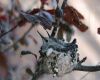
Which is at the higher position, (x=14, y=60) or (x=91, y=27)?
(x=91, y=27)

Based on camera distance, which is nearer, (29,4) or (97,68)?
(97,68)

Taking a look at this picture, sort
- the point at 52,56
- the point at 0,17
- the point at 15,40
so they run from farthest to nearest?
the point at 15,40 → the point at 0,17 → the point at 52,56

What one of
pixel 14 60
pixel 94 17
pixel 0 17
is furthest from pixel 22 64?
pixel 94 17

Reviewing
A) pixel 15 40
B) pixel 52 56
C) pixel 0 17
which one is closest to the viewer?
pixel 52 56

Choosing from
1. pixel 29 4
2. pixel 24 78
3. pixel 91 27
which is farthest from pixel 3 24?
pixel 91 27

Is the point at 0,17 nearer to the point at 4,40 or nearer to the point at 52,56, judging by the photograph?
the point at 4,40

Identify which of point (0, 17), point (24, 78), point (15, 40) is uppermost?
point (0, 17)
